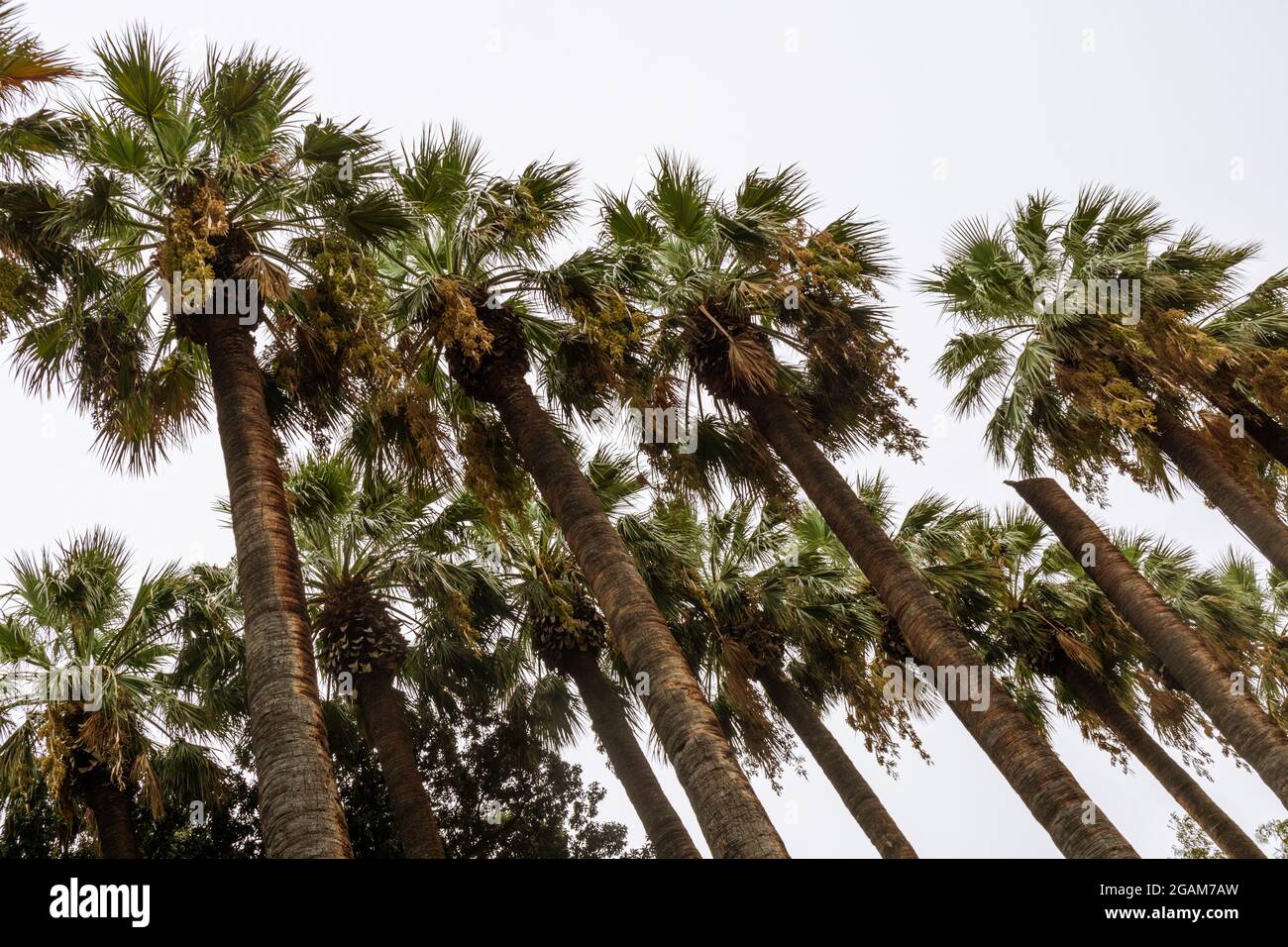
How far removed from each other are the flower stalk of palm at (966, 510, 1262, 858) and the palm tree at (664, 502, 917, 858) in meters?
2.60

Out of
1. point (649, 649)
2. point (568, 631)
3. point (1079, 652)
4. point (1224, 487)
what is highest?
point (568, 631)

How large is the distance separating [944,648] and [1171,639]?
163 inches

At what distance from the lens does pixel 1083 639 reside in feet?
49.7

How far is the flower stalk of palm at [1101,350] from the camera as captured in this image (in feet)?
39.4

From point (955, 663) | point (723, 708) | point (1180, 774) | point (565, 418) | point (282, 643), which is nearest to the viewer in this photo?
point (282, 643)

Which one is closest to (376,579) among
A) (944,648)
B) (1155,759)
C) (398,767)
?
(398,767)

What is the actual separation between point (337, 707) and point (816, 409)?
29.3 feet

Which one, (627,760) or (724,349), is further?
(724,349)

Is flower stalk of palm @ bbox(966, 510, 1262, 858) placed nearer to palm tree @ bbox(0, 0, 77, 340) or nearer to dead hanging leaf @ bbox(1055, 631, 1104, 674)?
dead hanging leaf @ bbox(1055, 631, 1104, 674)

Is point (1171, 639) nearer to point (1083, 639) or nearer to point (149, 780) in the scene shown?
point (1083, 639)

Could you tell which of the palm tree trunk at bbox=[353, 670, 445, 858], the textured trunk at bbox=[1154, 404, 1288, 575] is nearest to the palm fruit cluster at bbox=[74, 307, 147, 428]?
the palm tree trunk at bbox=[353, 670, 445, 858]
